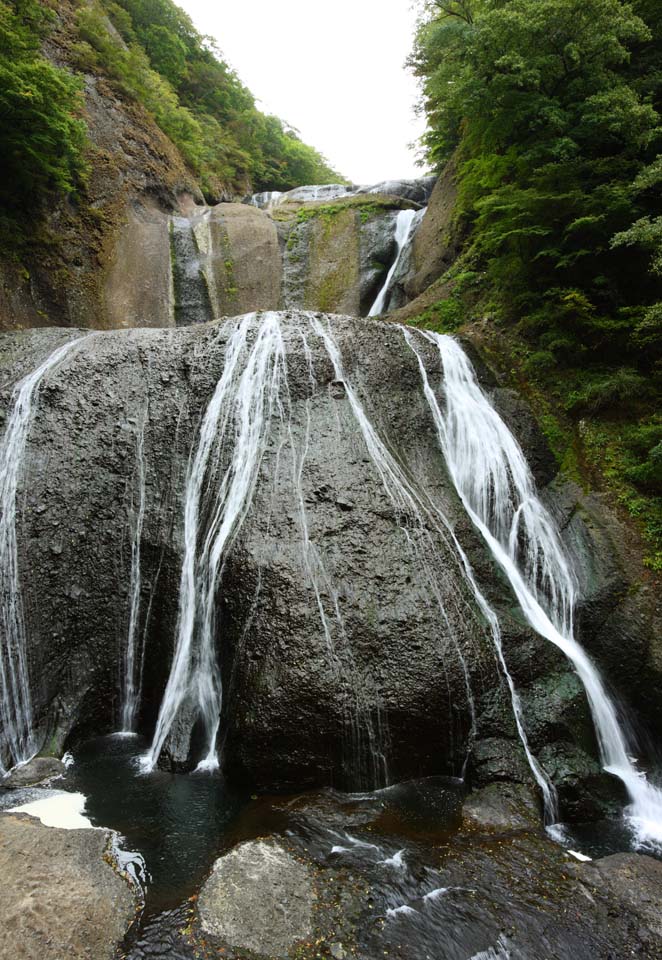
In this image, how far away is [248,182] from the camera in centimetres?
2288

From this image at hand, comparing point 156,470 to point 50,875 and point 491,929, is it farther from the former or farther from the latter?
point 491,929

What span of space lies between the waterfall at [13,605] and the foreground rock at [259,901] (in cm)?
297

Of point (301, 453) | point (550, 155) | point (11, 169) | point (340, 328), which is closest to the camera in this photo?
point (301, 453)

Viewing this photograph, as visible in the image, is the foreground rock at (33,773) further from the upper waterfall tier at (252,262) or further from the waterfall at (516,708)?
the upper waterfall tier at (252,262)

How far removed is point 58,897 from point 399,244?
1451 centimetres

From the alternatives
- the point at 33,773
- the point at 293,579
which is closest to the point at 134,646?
the point at 33,773

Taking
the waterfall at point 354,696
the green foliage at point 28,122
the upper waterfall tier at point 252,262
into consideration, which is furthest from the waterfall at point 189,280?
the waterfall at point 354,696

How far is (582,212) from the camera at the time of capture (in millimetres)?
7961

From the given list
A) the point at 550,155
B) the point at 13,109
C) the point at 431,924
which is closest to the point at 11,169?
the point at 13,109

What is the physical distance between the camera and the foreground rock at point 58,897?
111 inches

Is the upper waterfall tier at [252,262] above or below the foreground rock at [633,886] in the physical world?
above

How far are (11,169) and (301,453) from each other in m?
9.04

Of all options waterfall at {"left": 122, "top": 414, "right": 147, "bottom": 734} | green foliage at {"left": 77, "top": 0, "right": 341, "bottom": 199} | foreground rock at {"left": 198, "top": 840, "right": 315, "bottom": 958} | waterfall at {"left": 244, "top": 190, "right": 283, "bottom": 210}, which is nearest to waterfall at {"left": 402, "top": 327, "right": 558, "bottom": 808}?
foreground rock at {"left": 198, "top": 840, "right": 315, "bottom": 958}

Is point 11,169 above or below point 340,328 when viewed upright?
above
